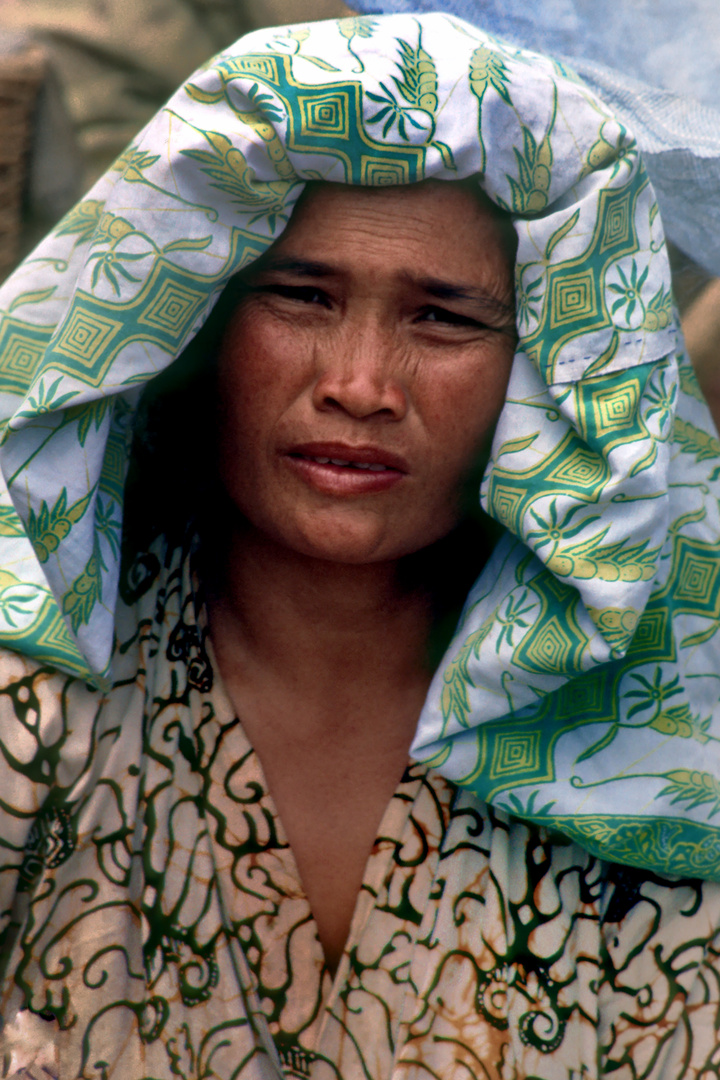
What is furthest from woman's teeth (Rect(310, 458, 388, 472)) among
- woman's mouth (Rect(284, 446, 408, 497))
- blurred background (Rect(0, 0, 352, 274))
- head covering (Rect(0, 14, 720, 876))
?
blurred background (Rect(0, 0, 352, 274))

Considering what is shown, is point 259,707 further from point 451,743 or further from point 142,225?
point 142,225

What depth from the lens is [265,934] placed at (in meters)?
1.29

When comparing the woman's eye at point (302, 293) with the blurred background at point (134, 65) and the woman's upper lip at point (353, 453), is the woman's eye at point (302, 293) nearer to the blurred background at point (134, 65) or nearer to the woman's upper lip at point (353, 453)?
the woman's upper lip at point (353, 453)

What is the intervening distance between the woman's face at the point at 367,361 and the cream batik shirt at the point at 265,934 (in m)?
0.33

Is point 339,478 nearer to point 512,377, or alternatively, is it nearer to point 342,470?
point 342,470

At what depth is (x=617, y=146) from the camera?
1189 mm

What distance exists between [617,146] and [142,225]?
547mm

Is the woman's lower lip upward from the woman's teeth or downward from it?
downward

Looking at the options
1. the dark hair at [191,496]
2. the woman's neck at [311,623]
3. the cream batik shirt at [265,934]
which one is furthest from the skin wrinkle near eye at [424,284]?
the cream batik shirt at [265,934]

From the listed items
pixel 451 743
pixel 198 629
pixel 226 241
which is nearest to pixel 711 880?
pixel 451 743

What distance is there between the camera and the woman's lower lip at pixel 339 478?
121cm

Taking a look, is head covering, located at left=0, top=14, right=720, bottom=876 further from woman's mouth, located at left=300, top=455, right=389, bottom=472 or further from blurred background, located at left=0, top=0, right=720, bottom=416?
blurred background, located at left=0, top=0, right=720, bottom=416

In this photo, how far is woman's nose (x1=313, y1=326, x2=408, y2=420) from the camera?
1163mm

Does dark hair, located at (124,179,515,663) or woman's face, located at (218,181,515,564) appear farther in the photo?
dark hair, located at (124,179,515,663)
